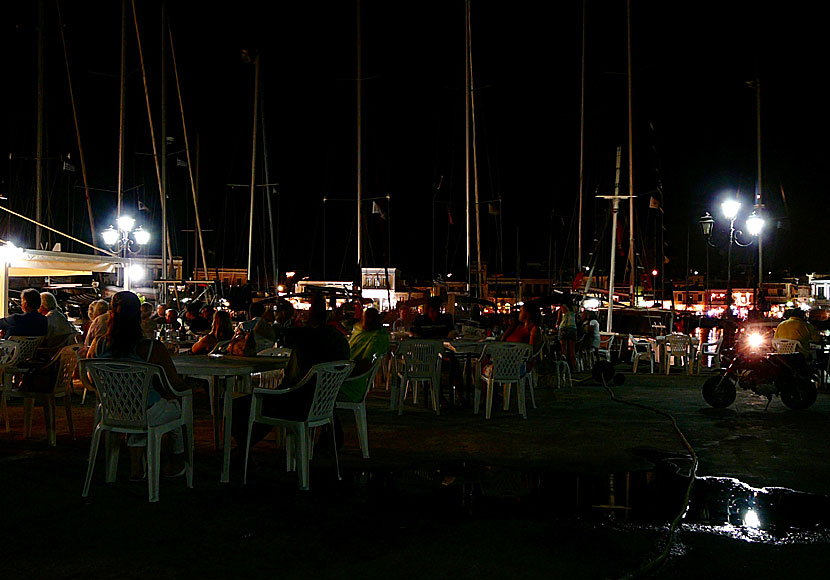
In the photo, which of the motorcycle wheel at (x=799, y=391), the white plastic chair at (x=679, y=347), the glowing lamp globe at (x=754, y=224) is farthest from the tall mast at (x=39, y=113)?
the glowing lamp globe at (x=754, y=224)

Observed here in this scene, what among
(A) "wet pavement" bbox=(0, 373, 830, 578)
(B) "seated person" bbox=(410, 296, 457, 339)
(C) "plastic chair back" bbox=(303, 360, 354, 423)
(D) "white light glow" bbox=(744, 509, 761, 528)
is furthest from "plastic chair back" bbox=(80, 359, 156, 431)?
(B) "seated person" bbox=(410, 296, 457, 339)

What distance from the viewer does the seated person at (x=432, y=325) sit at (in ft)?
36.4

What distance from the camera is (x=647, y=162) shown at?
87.8 ft

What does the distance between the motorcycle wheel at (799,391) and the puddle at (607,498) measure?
4.87m

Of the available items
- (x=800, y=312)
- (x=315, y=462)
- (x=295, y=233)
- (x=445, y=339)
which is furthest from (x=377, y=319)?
(x=295, y=233)

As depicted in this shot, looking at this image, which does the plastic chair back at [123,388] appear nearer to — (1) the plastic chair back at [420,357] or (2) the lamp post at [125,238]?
(1) the plastic chair back at [420,357]

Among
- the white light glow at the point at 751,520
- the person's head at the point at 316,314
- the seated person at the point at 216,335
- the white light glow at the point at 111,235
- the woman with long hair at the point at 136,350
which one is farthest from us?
the white light glow at the point at 111,235

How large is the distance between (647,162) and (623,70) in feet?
11.0

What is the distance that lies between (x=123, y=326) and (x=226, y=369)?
3.34ft

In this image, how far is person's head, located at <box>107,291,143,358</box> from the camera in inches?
221

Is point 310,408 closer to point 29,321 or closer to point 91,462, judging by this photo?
point 91,462

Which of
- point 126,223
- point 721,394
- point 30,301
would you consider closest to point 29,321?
point 30,301

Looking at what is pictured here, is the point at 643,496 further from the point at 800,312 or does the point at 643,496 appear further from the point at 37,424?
the point at 800,312

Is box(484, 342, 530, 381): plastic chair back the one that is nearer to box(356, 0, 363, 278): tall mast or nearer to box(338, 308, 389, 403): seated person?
box(338, 308, 389, 403): seated person
